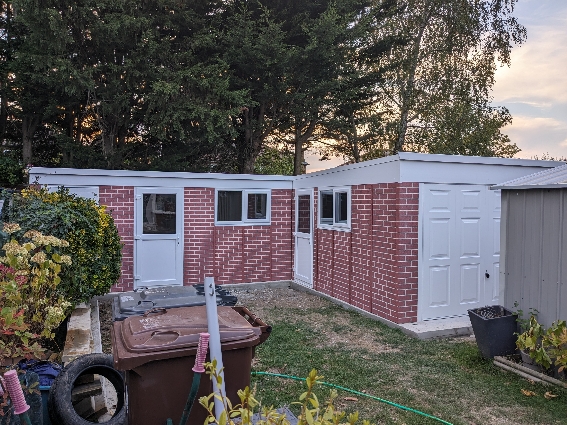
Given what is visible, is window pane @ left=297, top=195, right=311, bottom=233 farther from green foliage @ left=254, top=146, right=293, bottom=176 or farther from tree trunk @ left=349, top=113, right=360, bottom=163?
green foliage @ left=254, top=146, right=293, bottom=176

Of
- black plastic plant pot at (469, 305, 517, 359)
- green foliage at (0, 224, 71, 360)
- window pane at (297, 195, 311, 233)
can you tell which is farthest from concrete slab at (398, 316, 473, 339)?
green foliage at (0, 224, 71, 360)

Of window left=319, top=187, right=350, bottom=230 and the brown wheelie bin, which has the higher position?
window left=319, top=187, right=350, bottom=230

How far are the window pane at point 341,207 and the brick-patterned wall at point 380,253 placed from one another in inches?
9.5

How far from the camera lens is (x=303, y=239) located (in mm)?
9711

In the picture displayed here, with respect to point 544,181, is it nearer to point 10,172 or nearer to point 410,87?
point 410,87

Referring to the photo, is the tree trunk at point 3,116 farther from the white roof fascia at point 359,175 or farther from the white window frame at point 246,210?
the white roof fascia at point 359,175

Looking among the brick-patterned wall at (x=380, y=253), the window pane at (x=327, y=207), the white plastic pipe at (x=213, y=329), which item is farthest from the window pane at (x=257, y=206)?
the white plastic pipe at (x=213, y=329)

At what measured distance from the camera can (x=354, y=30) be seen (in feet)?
42.7

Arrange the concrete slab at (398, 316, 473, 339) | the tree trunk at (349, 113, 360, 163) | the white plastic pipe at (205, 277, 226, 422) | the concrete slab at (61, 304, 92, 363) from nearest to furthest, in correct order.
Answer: the white plastic pipe at (205, 277, 226, 422) < the concrete slab at (61, 304, 92, 363) < the concrete slab at (398, 316, 473, 339) < the tree trunk at (349, 113, 360, 163)

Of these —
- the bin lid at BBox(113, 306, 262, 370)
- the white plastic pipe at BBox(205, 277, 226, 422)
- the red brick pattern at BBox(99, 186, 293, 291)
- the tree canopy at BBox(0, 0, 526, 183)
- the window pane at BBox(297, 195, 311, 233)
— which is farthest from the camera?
the tree canopy at BBox(0, 0, 526, 183)

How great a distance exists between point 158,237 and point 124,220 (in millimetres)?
744

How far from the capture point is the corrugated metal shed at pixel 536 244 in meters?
4.72

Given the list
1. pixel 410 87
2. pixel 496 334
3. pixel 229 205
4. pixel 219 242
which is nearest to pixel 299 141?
pixel 410 87

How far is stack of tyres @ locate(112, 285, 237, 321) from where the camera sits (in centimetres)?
346
